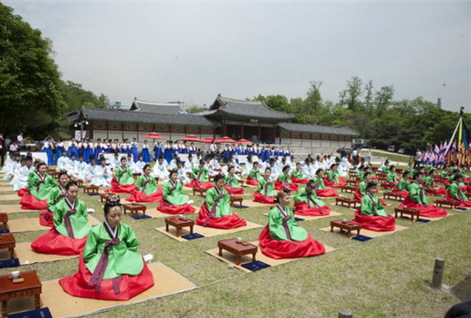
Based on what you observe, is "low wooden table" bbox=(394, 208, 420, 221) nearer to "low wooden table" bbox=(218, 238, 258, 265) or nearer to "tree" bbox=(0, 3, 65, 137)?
"low wooden table" bbox=(218, 238, 258, 265)

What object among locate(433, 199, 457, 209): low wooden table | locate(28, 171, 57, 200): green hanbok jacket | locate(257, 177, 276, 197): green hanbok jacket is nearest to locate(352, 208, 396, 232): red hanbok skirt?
locate(257, 177, 276, 197): green hanbok jacket

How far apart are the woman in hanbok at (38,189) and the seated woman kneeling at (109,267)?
6437 millimetres

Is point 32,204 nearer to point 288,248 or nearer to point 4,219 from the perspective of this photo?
point 4,219

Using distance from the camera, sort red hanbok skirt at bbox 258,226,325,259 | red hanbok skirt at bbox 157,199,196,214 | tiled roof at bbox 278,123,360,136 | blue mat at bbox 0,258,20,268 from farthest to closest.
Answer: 1. tiled roof at bbox 278,123,360,136
2. red hanbok skirt at bbox 157,199,196,214
3. red hanbok skirt at bbox 258,226,325,259
4. blue mat at bbox 0,258,20,268

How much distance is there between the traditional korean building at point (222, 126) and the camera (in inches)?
1373

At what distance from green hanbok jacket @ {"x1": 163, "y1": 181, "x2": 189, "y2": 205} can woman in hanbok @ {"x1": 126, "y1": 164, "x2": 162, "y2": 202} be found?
5.92 feet

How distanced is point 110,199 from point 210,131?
36592mm

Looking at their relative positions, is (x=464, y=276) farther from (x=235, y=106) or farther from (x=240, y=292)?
(x=235, y=106)

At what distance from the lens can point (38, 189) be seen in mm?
11023

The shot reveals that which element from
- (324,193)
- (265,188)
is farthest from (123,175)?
(324,193)

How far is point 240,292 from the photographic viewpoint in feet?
18.2

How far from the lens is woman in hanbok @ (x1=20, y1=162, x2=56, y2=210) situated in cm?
1077

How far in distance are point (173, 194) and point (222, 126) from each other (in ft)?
102

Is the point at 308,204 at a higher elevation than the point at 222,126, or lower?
lower
